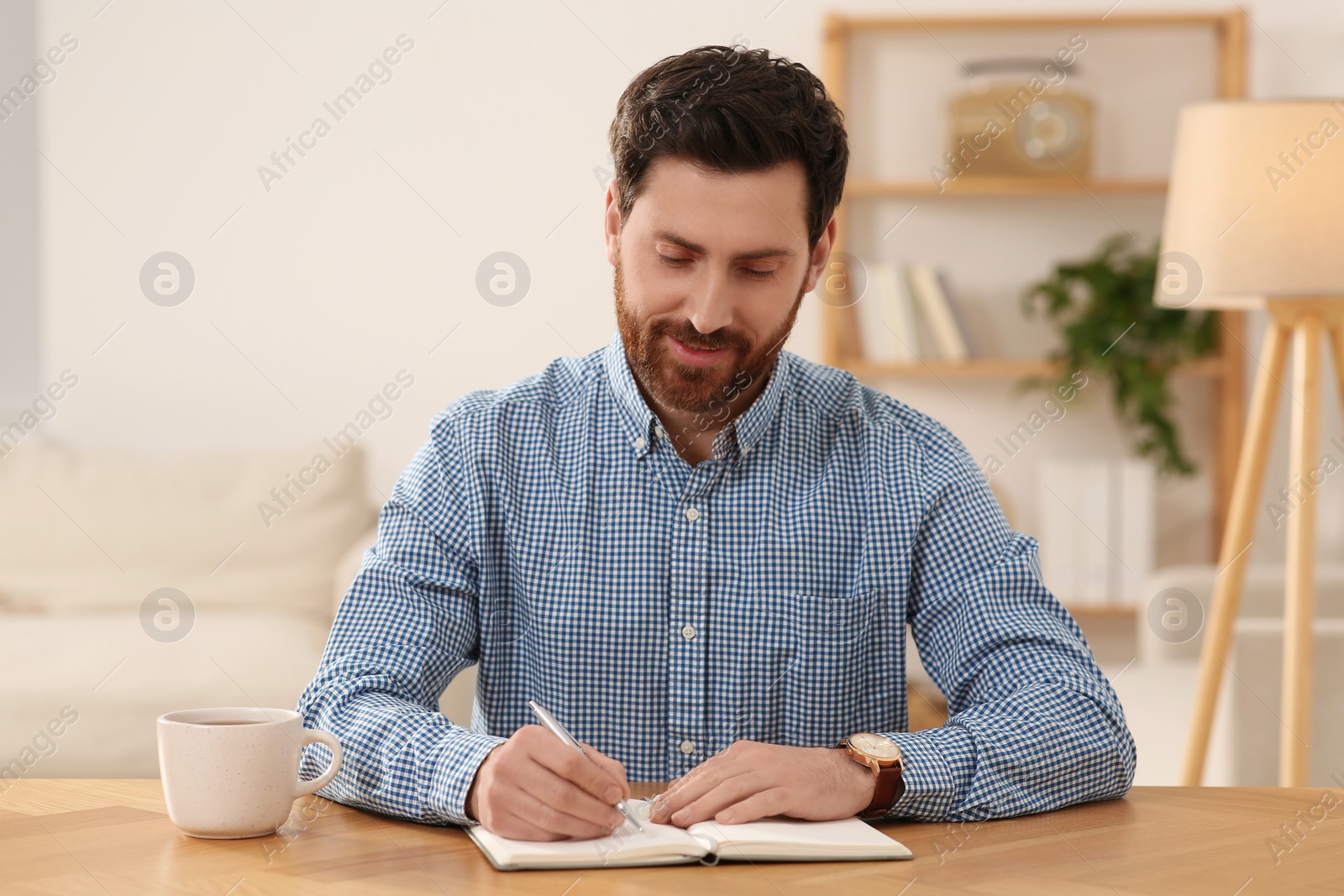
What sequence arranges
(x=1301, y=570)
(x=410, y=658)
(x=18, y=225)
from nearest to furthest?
(x=410, y=658) < (x=1301, y=570) < (x=18, y=225)

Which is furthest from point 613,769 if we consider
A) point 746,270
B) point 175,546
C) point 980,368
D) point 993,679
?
point 980,368

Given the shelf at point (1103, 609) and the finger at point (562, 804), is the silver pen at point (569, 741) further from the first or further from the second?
the shelf at point (1103, 609)

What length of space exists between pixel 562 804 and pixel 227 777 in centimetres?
22

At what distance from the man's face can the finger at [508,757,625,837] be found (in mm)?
514

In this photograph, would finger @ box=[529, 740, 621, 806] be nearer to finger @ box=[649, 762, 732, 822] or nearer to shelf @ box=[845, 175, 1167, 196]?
finger @ box=[649, 762, 732, 822]

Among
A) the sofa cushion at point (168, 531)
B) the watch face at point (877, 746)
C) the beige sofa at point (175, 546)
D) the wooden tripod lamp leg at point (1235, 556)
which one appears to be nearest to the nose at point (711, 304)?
the watch face at point (877, 746)

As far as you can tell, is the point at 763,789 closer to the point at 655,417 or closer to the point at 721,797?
the point at 721,797

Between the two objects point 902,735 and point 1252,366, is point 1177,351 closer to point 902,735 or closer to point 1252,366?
point 1252,366

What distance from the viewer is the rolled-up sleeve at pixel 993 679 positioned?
0.97 m

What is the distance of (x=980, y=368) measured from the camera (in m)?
3.46

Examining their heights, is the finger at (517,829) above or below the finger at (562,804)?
below

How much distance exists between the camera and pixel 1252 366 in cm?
353

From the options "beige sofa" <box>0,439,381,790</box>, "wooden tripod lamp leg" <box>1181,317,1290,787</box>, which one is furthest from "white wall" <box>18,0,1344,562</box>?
"wooden tripod lamp leg" <box>1181,317,1290,787</box>

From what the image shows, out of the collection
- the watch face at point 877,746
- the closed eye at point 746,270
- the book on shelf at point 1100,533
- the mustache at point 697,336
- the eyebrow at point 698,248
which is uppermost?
the eyebrow at point 698,248
